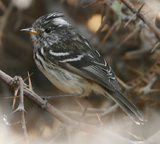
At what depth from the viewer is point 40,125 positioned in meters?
4.63

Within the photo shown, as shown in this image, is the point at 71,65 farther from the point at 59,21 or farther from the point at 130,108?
the point at 130,108

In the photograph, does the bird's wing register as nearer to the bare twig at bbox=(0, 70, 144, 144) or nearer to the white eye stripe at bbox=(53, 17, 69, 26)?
the white eye stripe at bbox=(53, 17, 69, 26)

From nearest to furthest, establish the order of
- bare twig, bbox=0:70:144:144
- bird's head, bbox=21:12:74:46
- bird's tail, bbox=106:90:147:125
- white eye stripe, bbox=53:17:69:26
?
bare twig, bbox=0:70:144:144 → bird's tail, bbox=106:90:147:125 → bird's head, bbox=21:12:74:46 → white eye stripe, bbox=53:17:69:26

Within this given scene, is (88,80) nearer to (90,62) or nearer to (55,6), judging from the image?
(90,62)

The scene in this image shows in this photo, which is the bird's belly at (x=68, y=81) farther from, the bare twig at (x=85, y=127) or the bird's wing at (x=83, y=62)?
the bare twig at (x=85, y=127)

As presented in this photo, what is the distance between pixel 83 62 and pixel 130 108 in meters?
0.81

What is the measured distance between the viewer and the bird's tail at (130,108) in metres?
3.22

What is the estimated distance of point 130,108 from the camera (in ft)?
10.6

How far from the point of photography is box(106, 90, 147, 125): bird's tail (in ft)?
10.6

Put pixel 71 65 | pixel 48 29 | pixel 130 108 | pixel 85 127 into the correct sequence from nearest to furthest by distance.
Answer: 1. pixel 85 127
2. pixel 130 108
3. pixel 71 65
4. pixel 48 29

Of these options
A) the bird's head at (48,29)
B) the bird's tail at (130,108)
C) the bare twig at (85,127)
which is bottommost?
the bird's tail at (130,108)

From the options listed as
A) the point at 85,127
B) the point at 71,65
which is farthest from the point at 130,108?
the point at 71,65

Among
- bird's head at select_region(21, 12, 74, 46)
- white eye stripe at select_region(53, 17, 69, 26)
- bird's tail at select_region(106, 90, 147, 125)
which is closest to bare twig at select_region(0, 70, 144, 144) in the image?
bird's tail at select_region(106, 90, 147, 125)

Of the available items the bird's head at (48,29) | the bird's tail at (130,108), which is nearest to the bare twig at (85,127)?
the bird's tail at (130,108)
